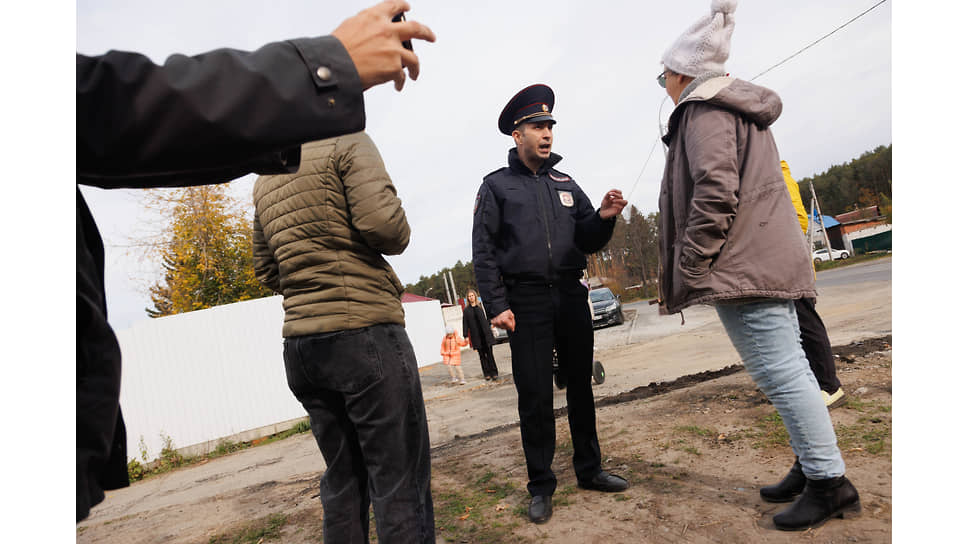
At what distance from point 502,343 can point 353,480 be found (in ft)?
65.6

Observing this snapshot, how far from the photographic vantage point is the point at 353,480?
84.0 inches

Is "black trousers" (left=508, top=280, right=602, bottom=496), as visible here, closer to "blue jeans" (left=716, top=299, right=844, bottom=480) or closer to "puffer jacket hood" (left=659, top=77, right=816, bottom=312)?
"puffer jacket hood" (left=659, top=77, right=816, bottom=312)

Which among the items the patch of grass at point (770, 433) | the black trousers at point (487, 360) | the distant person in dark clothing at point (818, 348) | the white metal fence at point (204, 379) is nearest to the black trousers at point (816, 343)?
the distant person in dark clothing at point (818, 348)

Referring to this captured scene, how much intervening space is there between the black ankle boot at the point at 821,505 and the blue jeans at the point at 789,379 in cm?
5

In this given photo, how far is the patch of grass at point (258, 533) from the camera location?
322 cm

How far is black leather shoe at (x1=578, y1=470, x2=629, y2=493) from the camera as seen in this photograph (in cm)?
286

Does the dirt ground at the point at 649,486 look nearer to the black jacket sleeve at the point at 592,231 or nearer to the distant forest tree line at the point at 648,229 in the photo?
the black jacket sleeve at the point at 592,231

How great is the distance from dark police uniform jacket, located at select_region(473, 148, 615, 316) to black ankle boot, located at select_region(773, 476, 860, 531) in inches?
63.2

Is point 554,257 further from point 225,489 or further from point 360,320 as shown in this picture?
point 225,489

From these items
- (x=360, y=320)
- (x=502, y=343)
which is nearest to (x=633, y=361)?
(x=360, y=320)

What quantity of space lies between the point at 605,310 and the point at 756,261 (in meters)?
17.0

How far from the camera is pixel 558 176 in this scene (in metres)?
3.46
